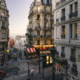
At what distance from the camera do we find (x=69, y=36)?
13.7 meters

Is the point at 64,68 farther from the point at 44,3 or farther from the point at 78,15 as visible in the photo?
the point at 44,3

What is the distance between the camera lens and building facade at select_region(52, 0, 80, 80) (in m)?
12.2

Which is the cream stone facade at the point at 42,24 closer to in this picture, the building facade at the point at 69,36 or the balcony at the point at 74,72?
the building facade at the point at 69,36

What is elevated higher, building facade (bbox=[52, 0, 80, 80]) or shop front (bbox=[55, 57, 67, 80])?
building facade (bbox=[52, 0, 80, 80])

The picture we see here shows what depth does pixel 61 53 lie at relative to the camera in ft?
50.8

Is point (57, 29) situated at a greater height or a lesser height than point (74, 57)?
greater

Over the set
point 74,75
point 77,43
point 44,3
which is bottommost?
point 74,75

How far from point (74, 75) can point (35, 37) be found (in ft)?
76.3

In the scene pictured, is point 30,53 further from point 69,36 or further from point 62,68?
point 69,36

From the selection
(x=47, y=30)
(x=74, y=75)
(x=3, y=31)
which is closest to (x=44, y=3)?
(x=47, y=30)

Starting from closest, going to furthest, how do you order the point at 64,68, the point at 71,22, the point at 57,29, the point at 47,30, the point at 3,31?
the point at 71,22 < the point at 64,68 < the point at 57,29 < the point at 3,31 < the point at 47,30

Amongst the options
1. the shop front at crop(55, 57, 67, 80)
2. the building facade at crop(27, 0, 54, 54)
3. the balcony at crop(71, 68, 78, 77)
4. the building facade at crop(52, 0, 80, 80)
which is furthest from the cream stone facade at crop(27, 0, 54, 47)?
the balcony at crop(71, 68, 78, 77)

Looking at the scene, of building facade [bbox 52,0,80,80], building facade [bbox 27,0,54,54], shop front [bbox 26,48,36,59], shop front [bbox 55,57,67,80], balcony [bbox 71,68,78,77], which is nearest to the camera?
balcony [bbox 71,68,78,77]

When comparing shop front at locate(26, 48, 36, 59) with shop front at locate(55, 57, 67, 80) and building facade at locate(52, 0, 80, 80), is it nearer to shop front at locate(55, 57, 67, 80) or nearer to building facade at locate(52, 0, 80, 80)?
building facade at locate(52, 0, 80, 80)
